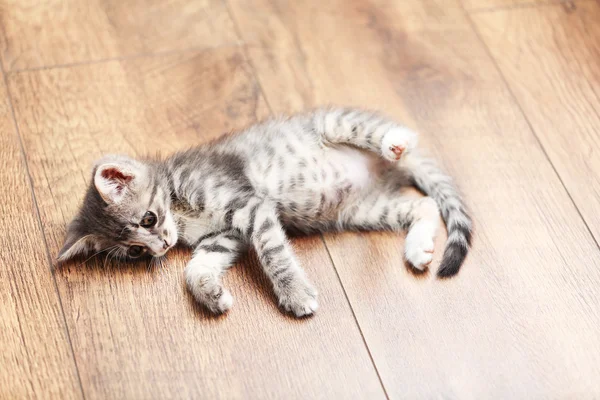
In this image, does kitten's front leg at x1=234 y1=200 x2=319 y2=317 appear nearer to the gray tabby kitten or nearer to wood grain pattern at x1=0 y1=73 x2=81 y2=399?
the gray tabby kitten

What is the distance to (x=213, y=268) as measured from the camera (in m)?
1.56

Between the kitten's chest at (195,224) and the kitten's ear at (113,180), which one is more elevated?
the kitten's ear at (113,180)

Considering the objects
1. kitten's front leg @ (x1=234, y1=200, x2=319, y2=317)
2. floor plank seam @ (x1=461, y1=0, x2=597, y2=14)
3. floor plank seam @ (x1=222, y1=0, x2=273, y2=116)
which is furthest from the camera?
floor plank seam @ (x1=461, y1=0, x2=597, y2=14)

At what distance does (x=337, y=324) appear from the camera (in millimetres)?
1514

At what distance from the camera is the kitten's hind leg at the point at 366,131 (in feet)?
5.41

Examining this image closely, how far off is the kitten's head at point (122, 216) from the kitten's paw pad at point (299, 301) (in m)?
0.29

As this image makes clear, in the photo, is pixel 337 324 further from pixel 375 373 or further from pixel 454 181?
pixel 454 181

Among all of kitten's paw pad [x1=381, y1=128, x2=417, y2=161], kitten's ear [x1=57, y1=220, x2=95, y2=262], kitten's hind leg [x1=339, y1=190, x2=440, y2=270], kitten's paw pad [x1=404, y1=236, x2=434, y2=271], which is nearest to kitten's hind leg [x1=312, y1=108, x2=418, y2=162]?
kitten's paw pad [x1=381, y1=128, x2=417, y2=161]

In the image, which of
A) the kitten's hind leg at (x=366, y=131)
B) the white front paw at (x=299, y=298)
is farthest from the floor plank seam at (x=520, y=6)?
the white front paw at (x=299, y=298)

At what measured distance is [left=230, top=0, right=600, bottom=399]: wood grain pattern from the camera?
4.77 ft

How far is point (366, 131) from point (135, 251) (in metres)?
0.62

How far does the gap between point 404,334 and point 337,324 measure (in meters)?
0.15

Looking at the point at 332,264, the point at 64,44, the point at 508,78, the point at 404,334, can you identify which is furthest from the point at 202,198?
the point at 508,78

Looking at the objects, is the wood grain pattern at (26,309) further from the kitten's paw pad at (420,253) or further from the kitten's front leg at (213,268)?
the kitten's paw pad at (420,253)
